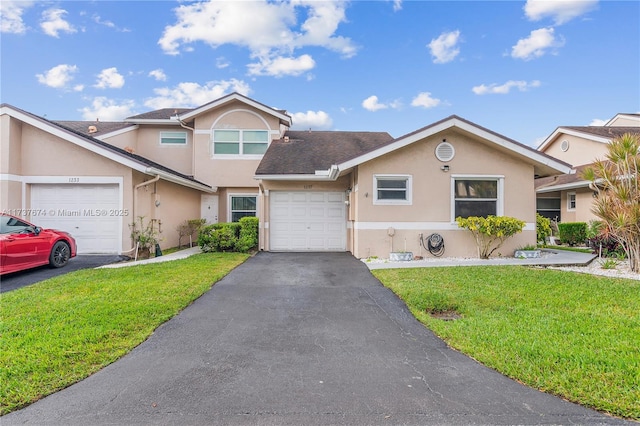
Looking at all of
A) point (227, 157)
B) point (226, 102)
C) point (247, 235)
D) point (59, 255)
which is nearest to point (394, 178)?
point (247, 235)

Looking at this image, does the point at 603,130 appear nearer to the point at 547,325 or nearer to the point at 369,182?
the point at 369,182

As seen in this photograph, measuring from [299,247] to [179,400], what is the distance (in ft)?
34.1

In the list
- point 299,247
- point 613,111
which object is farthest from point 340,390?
point 613,111

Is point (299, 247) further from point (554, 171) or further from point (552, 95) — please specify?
point (552, 95)

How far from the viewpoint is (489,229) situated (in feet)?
32.8

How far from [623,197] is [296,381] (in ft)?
32.5

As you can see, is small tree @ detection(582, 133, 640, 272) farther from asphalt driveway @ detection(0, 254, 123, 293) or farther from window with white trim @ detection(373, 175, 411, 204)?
asphalt driveway @ detection(0, 254, 123, 293)

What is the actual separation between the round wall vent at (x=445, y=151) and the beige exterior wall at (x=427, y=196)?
0.13 metres

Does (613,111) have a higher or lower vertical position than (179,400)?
higher

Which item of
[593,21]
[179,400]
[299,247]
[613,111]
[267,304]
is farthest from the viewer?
[613,111]

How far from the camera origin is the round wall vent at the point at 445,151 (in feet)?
35.3

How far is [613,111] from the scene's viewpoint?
68.6 ft

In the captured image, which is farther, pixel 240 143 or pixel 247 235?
pixel 240 143

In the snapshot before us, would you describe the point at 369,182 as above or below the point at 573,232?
above
